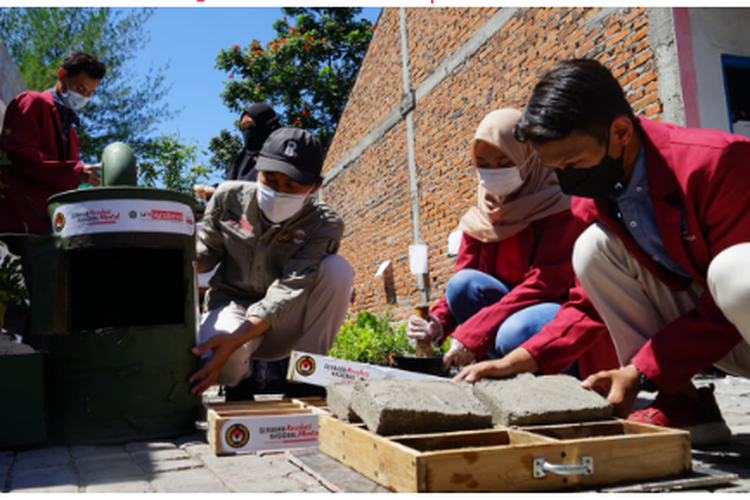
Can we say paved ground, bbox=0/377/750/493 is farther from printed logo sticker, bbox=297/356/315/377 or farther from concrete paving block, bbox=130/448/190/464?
printed logo sticker, bbox=297/356/315/377

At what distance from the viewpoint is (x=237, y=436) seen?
233cm

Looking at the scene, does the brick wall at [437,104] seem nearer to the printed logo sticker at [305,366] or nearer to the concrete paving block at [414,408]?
the printed logo sticker at [305,366]

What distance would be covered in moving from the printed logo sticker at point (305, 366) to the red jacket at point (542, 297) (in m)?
0.80

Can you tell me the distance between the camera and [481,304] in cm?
352

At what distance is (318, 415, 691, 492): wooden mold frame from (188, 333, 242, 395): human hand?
110cm

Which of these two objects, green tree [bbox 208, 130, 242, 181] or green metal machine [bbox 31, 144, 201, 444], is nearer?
green metal machine [bbox 31, 144, 201, 444]

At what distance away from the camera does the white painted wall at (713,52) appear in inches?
214

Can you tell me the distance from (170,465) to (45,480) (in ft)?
1.27

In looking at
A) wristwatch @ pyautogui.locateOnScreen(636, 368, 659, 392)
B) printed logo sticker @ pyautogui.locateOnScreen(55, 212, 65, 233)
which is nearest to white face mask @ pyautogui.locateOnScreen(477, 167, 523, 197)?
wristwatch @ pyautogui.locateOnScreen(636, 368, 659, 392)

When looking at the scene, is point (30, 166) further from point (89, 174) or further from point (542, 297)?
point (542, 297)

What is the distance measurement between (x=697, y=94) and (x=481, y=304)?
3337 millimetres

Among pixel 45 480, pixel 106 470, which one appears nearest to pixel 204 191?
pixel 106 470

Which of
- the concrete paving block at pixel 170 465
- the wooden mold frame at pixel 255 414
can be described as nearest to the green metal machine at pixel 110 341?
the wooden mold frame at pixel 255 414

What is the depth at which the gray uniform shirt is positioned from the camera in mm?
3363
